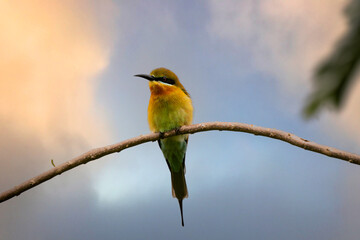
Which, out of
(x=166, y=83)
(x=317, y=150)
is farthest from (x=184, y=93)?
(x=317, y=150)

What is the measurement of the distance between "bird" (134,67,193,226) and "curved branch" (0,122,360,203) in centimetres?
61

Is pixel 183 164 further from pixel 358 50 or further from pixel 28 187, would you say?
pixel 358 50

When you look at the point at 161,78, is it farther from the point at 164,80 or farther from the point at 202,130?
the point at 202,130

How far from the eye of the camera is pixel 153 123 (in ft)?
11.3

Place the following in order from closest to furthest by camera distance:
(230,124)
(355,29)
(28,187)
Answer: (355,29), (28,187), (230,124)

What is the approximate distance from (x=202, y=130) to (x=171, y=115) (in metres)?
0.71

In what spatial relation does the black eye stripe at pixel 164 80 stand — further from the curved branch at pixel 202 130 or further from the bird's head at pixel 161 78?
the curved branch at pixel 202 130

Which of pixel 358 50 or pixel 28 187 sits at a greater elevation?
pixel 358 50

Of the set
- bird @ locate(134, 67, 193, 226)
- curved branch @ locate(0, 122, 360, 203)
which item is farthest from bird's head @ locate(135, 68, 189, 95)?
curved branch @ locate(0, 122, 360, 203)

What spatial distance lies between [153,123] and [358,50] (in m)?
3.08

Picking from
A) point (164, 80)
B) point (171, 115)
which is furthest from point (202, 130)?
point (164, 80)

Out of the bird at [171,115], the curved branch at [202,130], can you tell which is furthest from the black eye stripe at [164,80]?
the curved branch at [202,130]

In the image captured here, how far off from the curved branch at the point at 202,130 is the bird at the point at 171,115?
2.01 ft

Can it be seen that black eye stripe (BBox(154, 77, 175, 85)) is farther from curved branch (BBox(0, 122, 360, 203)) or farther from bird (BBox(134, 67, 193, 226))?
curved branch (BBox(0, 122, 360, 203))
